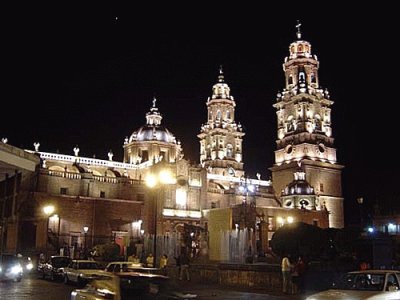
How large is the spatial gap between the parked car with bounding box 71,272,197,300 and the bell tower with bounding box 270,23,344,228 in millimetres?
60811

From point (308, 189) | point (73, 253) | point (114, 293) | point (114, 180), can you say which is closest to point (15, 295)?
point (114, 293)

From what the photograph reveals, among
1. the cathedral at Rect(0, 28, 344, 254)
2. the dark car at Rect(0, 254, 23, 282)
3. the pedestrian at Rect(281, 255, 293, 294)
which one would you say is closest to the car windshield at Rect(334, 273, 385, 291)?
the pedestrian at Rect(281, 255, 293, 294)

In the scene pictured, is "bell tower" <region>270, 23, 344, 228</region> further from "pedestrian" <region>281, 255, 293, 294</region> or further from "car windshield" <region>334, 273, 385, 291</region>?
"car windshield" <region>334, 273, 385, 291</region>

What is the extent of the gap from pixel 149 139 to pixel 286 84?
22.3m

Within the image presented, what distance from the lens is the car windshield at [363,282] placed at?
1144cm

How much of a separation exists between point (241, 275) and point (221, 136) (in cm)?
5788

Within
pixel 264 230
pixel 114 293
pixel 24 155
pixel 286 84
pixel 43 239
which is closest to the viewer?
pixel 114 293

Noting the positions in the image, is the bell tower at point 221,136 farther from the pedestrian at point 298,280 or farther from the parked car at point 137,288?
the parked car at point 137,288

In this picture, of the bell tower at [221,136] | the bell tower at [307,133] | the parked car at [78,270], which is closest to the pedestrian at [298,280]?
the parked car at [78,270]

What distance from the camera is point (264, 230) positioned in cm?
4650

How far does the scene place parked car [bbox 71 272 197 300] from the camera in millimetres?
8547

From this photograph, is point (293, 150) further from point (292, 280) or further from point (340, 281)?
point (340, 281)

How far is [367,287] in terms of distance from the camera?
1149cm

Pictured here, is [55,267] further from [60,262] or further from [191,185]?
[191,185]
